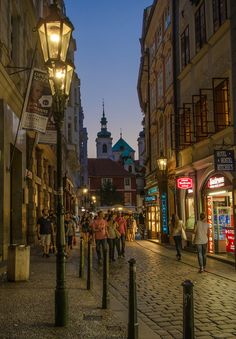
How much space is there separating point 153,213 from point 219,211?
16.2m

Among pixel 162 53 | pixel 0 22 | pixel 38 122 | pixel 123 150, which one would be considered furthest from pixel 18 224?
pixel 123 150

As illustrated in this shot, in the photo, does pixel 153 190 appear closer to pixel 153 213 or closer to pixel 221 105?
pixel 153 213

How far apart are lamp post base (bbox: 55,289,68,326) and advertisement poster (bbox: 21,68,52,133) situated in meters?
8.12

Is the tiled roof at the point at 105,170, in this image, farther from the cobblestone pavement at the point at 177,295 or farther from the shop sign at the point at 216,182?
the cobblestone pavement at the point at 177,295

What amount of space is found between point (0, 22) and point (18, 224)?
7.76m

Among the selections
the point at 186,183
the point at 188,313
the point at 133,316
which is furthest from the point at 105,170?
the point at 188,313

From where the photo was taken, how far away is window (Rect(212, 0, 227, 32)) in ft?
61.9

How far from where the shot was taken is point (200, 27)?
874 inches

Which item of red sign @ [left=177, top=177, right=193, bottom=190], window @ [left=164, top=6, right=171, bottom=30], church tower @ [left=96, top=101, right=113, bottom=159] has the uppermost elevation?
church tower @ [left=96, top=101, right=113, bottom=159]

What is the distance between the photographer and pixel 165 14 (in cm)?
3094

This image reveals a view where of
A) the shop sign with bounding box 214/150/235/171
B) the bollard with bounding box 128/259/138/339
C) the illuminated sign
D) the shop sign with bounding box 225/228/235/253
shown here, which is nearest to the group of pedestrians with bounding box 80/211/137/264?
the illuminated sign

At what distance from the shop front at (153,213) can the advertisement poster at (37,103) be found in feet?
61.6

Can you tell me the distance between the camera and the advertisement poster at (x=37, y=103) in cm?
1511

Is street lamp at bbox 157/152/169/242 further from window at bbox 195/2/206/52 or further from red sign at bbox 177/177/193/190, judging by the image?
window at bbox 195/2/206/52
